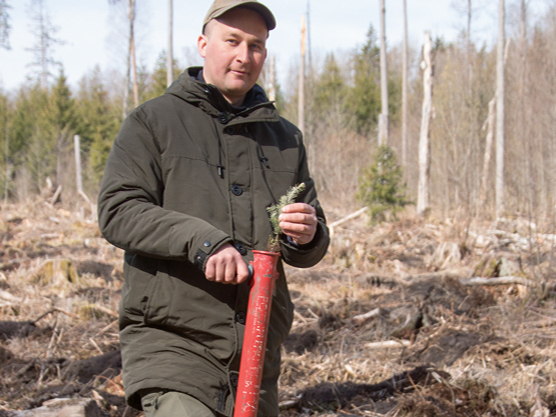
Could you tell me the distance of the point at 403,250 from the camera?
451 inches

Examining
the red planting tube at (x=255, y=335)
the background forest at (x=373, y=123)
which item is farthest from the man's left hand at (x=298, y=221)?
the background forest at (x=373, y=123)

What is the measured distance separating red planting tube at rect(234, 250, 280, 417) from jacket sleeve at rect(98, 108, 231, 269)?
0.17 meters

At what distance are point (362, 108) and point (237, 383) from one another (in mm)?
35490

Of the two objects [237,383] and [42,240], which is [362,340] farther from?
[42,240]

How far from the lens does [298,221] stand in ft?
6.45

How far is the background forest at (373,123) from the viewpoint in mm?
18891

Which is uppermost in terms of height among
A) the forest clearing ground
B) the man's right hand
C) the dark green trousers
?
the man's right hand

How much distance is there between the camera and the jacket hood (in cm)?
219

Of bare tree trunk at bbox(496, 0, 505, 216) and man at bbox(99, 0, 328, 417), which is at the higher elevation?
bare tree trunk at bbox(496, 0, 505, 216)

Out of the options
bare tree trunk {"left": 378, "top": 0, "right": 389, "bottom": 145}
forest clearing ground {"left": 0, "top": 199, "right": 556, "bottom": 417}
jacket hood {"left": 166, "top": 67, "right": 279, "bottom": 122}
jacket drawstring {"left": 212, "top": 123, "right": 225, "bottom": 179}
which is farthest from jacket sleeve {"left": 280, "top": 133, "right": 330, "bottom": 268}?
bare tree trunk {"left": 378, "top": 0, "right": 389, "bottom": 145}

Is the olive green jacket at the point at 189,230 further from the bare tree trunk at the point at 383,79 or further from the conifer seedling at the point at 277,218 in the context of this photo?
the bare tree trunk at the point at 383,79

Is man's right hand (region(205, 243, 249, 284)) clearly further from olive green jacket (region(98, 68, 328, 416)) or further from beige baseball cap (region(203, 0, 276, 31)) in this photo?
beige baseball cap (region(203, 0, 276, 31))

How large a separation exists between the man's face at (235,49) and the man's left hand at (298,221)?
0.60m

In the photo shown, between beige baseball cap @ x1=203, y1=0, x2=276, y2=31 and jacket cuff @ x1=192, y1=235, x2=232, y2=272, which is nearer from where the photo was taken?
jacket cuff @ x1=192, y1=235, x2=232, y2=272
